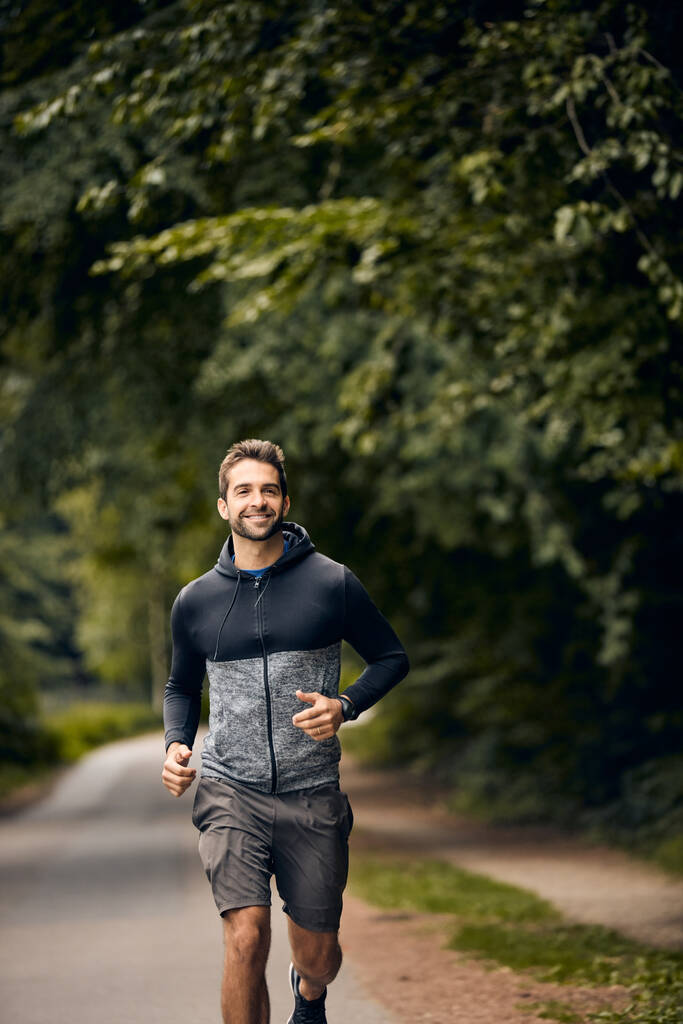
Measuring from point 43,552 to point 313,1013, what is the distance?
24.4m

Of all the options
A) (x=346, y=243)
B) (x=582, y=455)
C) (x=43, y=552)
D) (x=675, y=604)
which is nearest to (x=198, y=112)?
(x=346, y=243)

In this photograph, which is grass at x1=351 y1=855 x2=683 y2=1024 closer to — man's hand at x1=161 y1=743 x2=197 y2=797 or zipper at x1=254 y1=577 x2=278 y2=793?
zipper at x1=254 y1=577 x2=278 y2=793

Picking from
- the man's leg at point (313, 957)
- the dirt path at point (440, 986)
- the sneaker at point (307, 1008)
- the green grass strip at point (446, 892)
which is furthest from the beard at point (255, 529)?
the green grass strip at point (446, 892)

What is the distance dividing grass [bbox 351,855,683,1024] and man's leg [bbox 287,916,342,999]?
1941 millimetres

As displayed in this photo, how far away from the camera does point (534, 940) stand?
8.09 metres

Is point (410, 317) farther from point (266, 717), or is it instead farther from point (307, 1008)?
point (307, 1008)

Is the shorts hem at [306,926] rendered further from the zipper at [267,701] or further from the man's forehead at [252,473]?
the man's forehead at [252,473]

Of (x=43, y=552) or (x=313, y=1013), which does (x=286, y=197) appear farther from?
(x=43, y=552)

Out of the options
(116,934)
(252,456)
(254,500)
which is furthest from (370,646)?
(116,934)

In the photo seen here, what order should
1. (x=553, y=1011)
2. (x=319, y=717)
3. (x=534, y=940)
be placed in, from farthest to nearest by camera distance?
(x=534, y=940)
(x=553, y=1011)
(x=319, y=717)

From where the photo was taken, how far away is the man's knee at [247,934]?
3.98 meters

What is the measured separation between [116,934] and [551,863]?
541 centimetres

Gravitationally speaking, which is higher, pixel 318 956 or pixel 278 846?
pixel 278 846

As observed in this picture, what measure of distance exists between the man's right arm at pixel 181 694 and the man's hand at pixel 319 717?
388 millimetres
